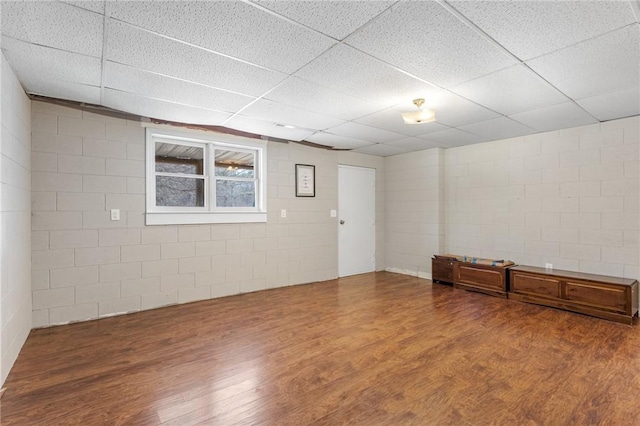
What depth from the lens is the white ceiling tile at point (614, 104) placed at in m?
2.96

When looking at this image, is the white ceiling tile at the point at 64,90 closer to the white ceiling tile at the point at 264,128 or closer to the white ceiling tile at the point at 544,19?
the white ceiling tile at the point at 264,128

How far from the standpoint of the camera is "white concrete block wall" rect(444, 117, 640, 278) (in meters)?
3.71

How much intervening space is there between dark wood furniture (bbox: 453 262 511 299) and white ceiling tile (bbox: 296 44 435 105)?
9.26 feet

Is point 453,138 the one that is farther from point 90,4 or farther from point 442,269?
point 90,4

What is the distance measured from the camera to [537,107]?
3.32 m

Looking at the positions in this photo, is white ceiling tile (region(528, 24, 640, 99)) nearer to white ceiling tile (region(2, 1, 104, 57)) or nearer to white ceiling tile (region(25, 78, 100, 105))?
white ceiling tile (region(2, 1, 104, 57))

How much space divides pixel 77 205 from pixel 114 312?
127 cm

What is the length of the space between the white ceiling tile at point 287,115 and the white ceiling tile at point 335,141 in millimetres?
466

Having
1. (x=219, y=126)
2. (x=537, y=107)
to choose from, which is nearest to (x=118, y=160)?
(x=219, y=126)

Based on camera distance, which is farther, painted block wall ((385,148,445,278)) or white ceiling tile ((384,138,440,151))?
painted block wall ((385,148,445,278))

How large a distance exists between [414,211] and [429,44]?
12.9 feet

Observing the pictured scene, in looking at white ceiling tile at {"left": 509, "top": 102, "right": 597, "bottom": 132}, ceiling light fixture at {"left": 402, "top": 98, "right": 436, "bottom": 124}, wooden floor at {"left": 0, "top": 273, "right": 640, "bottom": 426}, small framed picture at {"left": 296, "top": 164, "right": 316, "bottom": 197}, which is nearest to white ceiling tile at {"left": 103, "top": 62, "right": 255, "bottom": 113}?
ceiling light fixture at {"left": 402, "top": 98, "right": 436, "bottom": 124}

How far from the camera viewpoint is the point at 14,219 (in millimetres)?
2469

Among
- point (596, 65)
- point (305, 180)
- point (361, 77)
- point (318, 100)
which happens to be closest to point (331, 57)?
point (361, 77)
